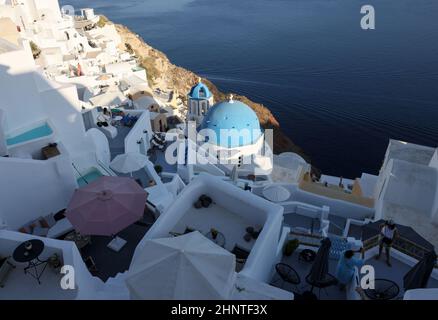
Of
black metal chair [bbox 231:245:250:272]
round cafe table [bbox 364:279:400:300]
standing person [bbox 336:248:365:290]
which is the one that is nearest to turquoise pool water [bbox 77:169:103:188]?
black metal chair [bbox 231:245:250:272]

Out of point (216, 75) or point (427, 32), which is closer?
point (216, 75)

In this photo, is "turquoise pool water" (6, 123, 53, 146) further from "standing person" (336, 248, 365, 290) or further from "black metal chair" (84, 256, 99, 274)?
"standing person" (336, 248, 365, 290)

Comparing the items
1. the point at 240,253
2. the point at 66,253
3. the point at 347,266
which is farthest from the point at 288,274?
the point at 66,253

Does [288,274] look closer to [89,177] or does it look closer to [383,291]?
[383,291]

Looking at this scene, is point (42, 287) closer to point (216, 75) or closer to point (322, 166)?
point (322, 166)

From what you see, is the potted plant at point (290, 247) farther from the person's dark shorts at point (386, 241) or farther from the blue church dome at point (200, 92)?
the blue church dome at point (200, 92)

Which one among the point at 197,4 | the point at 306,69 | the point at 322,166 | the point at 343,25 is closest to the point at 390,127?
the point at 322,166

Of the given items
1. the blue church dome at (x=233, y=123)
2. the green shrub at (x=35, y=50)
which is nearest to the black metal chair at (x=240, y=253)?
the blue church dome at (x=233, y=123)
